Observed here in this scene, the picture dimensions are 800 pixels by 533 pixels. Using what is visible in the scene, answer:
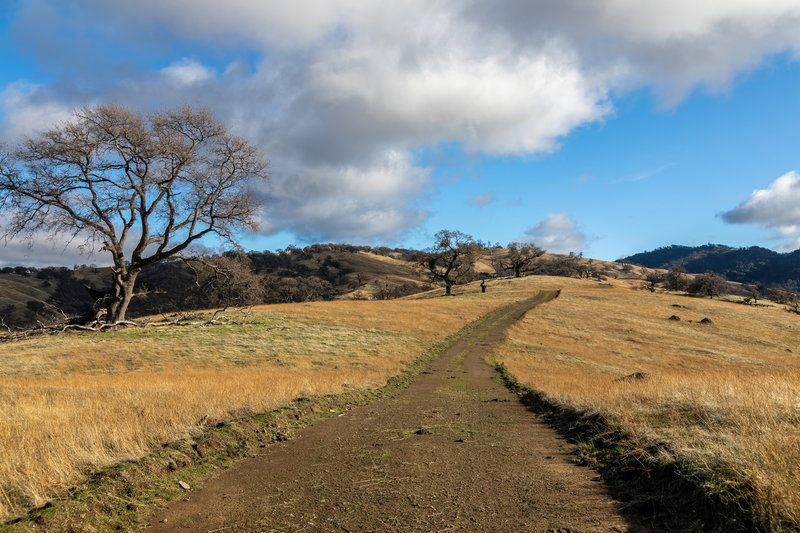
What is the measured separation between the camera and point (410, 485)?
20.0 ft

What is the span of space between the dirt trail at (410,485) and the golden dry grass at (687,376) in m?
1.42

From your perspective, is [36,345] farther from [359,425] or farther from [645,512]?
[645,512]

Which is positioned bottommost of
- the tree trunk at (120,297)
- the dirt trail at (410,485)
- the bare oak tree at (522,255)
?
the dirt trail at (410,485)

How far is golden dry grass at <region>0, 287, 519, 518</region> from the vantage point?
6.47m

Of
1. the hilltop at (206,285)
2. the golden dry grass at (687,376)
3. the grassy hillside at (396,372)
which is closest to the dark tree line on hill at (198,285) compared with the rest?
the hilltop at (206,285)

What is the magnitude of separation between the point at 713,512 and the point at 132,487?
7.46m

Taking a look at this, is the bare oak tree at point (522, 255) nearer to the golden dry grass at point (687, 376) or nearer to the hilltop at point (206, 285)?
the hilltop at point (206, 285)

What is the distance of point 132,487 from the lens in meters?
5.77

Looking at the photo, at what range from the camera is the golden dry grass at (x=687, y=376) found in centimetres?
505

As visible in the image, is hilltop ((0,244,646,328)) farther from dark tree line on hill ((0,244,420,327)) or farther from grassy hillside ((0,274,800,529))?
grassy hillside ((0,274,800,529))

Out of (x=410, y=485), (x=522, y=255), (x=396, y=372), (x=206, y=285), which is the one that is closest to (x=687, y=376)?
(x=396, y=372)

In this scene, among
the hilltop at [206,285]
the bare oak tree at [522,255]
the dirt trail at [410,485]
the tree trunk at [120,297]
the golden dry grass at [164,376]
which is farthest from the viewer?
the bare oak tree at [522,255]

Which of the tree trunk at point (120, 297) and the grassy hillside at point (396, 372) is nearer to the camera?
the grassy hillside at point (396, 372)

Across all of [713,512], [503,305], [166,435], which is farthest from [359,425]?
[503,305]
